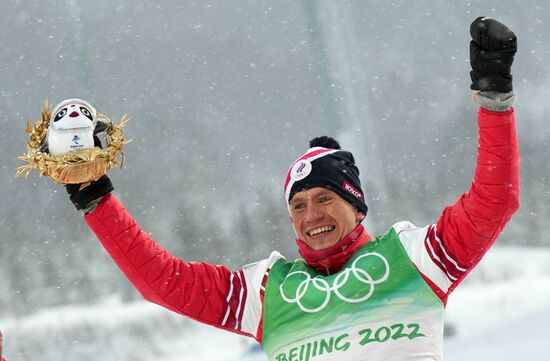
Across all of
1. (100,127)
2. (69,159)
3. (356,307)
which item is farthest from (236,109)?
(356,307)

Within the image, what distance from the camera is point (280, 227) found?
7.92 m

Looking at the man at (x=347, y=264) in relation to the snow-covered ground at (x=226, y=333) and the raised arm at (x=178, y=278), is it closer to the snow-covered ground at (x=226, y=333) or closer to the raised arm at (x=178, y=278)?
the raised arm at (x=178, y=278)

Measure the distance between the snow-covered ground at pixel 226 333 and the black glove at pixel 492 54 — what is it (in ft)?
7.96

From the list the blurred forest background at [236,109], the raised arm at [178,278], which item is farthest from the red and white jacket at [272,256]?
the blurred forest background at [236,109]

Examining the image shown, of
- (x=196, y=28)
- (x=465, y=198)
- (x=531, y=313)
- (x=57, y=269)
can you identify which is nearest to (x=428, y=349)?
(x=465, y=198)

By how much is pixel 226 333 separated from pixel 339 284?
4044 mm

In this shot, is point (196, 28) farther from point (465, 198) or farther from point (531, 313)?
point (465, 198)

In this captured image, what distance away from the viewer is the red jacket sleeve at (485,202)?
209 cm

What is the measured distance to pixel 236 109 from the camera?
31.6 feet

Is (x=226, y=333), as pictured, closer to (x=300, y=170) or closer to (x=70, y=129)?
(x=300, y=170)

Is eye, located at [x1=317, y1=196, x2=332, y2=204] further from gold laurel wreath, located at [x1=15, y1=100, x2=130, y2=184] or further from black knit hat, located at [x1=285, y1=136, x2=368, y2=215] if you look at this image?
→ gold laurel wreath, located at [x1=15, y1=100, x2=130, y2=184]

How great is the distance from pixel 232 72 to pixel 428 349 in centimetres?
757

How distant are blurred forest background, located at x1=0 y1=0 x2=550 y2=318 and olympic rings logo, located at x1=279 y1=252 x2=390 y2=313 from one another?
16.1 ft

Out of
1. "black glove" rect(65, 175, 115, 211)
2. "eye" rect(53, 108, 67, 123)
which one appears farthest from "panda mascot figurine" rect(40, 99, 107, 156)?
"black glove" rect(65, 175, 115, 211)
